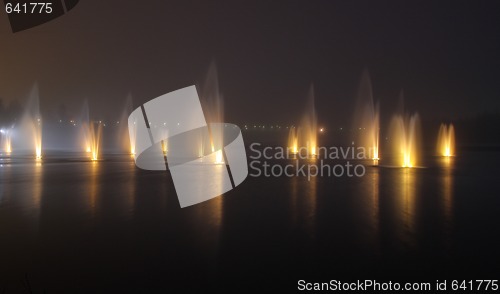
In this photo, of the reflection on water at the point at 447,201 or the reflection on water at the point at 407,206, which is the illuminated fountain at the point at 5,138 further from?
the reflection on water at the point at 447,201

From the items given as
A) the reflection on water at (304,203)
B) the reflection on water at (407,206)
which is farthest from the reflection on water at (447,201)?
the reflection on water at (304,203)

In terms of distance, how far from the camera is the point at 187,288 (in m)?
4.84

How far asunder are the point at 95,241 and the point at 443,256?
5563 millimetres

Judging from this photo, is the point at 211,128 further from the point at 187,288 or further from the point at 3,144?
the point at 3,144

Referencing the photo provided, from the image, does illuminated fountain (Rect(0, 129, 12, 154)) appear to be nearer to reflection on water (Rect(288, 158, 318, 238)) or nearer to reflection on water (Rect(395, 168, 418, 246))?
reflection on water (Rect(288, 158, 318, 238))

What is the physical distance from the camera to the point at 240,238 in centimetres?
696

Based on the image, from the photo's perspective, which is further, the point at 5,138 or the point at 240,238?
the point at 5,138

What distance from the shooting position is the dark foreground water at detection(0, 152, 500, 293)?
523cm
